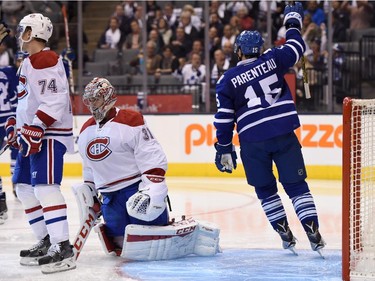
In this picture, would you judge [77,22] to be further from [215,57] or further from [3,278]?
[3,278]

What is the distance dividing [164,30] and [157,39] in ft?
0.73

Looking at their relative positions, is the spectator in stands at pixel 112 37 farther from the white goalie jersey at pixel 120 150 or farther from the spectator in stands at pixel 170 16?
the white goalie jersey at pixel 120 150

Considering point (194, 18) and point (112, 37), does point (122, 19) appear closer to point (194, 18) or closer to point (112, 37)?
point (112, 37)

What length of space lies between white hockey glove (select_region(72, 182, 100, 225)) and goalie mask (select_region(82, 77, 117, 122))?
A: 38 cm

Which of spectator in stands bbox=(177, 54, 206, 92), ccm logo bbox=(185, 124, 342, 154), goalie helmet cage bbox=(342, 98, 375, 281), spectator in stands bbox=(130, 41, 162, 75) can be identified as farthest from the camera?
spectator in stands bbox=(130, 41, 162, 75)

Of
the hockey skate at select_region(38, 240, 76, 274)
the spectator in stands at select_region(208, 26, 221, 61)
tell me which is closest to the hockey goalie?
the hockey skate at select_region(38, 240, 76, 274)

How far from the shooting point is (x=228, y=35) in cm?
1041

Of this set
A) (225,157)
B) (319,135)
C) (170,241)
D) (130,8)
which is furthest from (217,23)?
(170,241)

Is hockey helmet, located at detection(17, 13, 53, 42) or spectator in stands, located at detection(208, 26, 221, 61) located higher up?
spectator in stands, located at detection(208, 26, 221, 61)

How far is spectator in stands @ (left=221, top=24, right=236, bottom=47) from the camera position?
33.9ft

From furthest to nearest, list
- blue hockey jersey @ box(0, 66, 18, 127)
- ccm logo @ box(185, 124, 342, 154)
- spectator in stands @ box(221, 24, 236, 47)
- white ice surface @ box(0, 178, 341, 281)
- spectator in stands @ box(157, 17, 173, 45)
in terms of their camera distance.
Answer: spectator in stands @ box(157, 17, 173, 45)
spectator in stands @ box(221, 24, 236, 47)
ccm logo @ box(185, 124, 342, 154)
blue hockey jersey @ box(0, 66, 18, 127)
white ice surface @ box(0, 178, 341, 281)

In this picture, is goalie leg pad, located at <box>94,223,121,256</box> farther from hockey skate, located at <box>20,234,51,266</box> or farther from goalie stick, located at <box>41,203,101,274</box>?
hockey skate, located at <box>20,234,51,266</box>

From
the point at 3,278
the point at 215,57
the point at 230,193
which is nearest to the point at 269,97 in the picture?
the point at 3,278

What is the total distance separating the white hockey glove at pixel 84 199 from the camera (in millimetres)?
4980
